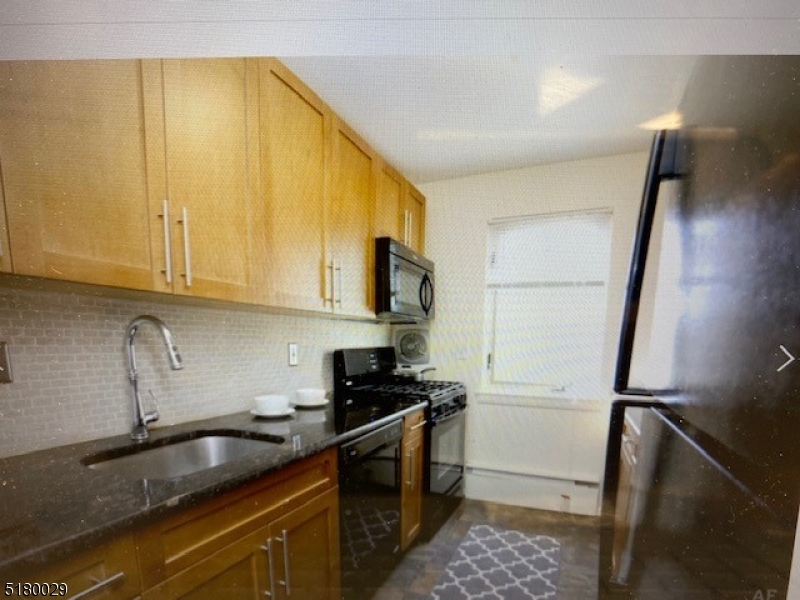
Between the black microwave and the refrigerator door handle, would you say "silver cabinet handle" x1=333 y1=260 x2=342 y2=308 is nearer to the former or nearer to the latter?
the black microwave

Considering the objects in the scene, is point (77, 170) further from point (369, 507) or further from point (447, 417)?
point (447, 417)

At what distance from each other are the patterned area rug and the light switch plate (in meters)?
1.43

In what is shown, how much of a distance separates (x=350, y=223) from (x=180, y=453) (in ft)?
3.39

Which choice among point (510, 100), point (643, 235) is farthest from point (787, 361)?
point (510, 100)

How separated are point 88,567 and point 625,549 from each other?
102 centimetres

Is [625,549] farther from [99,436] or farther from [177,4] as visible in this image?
[99,436]

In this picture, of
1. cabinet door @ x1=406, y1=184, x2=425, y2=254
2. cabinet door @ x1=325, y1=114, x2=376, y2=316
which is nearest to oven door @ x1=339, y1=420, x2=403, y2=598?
cabinet door @ x1=325, y1=114, x2=376, y2=316

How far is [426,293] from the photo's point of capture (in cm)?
148

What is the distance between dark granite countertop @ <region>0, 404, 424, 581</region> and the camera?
0.36 meters

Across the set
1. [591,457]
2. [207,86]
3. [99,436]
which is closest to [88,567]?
[99,436]

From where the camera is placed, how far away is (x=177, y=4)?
0.31 m

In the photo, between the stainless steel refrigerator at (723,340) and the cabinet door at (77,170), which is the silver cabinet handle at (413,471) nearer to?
the stainless steel refrigerator at (723,340)

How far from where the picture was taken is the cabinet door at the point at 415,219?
1.45 m

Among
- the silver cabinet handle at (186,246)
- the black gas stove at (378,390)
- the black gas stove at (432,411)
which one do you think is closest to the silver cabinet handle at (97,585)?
the silver cabinet handle at (186,246)
